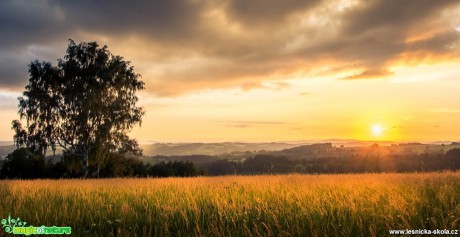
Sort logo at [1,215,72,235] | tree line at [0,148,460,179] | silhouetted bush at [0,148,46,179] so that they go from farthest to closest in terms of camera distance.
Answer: silhouetted bush at [0,148,46,179], tree line at [0,148,460,179], logo at [1,215,72,235]

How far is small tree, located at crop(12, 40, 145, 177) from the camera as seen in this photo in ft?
94.3

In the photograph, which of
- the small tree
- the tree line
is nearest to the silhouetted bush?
the tree line

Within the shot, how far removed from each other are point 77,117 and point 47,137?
3.42 m

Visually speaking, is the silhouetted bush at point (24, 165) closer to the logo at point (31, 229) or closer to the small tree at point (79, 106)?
the small tree at point (79, 106)

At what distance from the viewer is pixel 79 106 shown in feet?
94.5

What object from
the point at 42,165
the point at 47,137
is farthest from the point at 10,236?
the point at 42,165

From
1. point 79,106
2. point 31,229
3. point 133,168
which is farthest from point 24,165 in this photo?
point 31,229

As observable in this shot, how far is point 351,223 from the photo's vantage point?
5.74m

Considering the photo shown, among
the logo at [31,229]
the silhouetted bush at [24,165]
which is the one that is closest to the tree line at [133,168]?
the silhouetted bush at [24,165]

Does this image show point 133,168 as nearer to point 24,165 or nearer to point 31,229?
point 24,165

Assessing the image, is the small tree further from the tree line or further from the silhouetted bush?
the silhouetted bush

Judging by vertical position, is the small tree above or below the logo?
above

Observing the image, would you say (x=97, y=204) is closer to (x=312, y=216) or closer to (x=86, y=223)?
(x=86, y=223)

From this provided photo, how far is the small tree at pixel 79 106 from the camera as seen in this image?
28.8m
